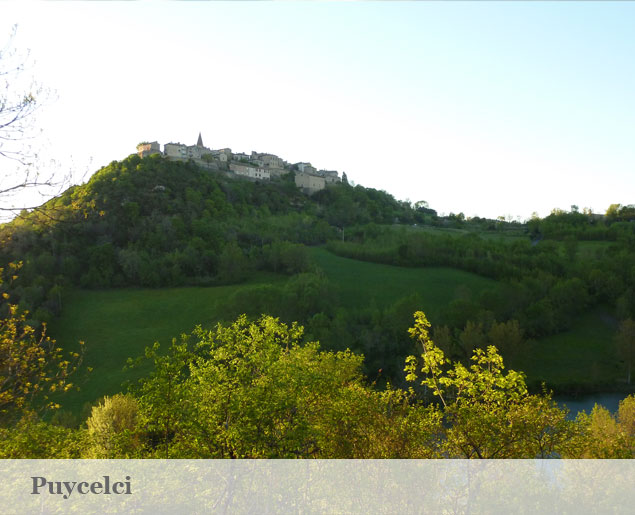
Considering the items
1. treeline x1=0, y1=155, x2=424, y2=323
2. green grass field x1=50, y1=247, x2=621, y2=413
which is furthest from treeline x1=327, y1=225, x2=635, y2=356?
treeline x1=0, y1=155, x2=424, y2=323

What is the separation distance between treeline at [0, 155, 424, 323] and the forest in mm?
340

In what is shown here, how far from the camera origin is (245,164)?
104875mm

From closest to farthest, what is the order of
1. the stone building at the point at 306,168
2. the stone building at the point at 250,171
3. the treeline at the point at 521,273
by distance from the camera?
1. the treeline at the point at 521,273
2. the stone building at the point at 250,171
3. the stone building at the point at 306,168

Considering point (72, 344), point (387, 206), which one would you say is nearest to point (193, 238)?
point (72, 344)

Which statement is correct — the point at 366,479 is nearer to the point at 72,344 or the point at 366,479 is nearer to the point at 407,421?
the point at 407,421

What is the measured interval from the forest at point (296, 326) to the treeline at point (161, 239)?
34 centimetres

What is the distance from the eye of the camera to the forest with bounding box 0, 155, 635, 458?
321 inches

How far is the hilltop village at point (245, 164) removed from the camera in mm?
96625

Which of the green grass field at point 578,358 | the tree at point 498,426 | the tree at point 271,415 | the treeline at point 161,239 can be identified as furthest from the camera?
the treeline at point 161,239

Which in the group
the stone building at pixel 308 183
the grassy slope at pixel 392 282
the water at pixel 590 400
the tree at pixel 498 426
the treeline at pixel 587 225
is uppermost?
the stone building at pixel 308 183

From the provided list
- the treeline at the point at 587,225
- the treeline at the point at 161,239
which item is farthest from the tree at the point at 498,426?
the treeline at the point at 587,225

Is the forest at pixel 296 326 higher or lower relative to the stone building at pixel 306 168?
lower

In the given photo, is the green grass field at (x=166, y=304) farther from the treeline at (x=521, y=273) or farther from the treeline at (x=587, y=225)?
the treeline at (x=587, y=225)

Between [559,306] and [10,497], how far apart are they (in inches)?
2015
